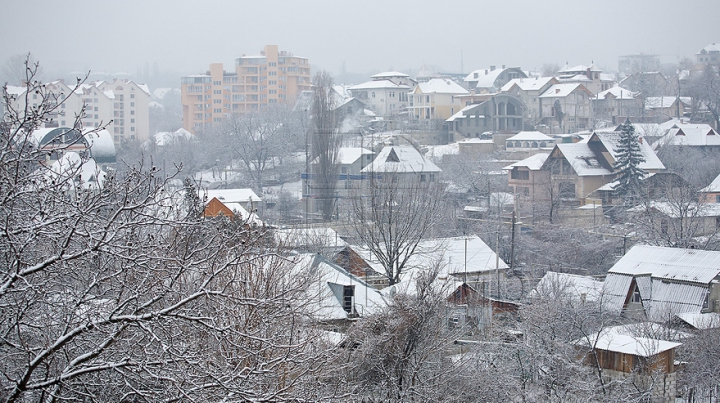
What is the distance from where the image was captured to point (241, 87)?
52.5 meters

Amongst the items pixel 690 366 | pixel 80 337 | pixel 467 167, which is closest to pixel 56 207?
pixel 80 337

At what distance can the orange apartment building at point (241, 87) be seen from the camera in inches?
2046

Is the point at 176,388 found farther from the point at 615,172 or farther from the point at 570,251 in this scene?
the point at 615,172

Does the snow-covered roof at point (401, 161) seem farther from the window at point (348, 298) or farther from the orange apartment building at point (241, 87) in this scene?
the orange apartment building at point (241, 87)

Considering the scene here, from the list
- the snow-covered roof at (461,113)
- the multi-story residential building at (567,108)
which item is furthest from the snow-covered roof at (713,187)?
the multi-story residential building at (567,108)

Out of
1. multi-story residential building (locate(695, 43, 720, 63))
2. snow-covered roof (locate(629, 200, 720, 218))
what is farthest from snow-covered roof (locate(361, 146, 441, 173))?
multi-story residential building (locate(695, 43, 720, 63))

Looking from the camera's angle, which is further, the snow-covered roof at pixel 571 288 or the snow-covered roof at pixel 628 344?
the snow-covered roof at pixel 571 288

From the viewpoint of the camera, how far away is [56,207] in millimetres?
3721

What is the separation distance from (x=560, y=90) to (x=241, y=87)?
1962 cm

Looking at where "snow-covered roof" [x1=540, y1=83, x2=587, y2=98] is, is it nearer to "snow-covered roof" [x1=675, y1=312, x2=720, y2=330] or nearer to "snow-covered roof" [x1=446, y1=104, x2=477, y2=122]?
"snow-covered roof" [x1=446, y1=104, x2=477, y2=122]

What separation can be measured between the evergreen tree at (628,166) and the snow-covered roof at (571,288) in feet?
33.3

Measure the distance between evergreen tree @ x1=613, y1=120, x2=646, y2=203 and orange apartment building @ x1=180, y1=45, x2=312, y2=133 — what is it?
91.8ft

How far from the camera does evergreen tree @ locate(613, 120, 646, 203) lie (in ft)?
81.7

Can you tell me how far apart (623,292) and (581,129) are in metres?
29.4
